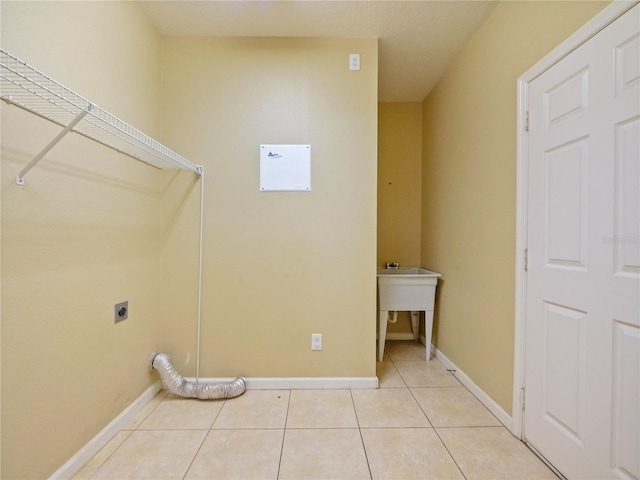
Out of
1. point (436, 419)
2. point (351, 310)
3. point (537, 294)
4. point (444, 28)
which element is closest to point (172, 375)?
point (351, 310)

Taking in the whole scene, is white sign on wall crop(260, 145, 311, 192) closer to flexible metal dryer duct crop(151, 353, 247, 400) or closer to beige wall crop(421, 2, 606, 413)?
beige wall crop(421, 2, 606, 413)

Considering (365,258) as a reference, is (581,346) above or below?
below

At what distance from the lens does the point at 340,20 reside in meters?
1.74

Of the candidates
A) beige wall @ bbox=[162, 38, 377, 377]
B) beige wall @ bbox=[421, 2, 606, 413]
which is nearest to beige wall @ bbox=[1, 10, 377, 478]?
beige wall @ bbox=[162, 38, 377, 377]

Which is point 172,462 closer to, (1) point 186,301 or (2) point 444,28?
(1) point 186,301

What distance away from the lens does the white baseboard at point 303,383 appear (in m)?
1.89

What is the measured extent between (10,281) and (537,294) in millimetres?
2266

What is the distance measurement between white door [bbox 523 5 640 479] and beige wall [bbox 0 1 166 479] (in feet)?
7.29

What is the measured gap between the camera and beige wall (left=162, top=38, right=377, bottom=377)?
1.91 m

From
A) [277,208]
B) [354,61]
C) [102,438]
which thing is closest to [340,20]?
[354,61]

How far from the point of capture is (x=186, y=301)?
75.3 inches

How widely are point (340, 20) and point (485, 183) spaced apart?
1.45 m

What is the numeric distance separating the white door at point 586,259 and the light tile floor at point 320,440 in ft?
0.97

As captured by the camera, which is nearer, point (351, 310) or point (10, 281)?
point (10, 281)
